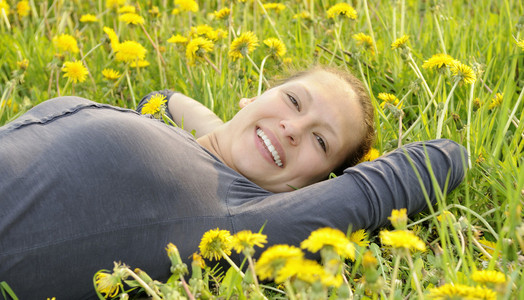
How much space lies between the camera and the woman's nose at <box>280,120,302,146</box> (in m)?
1.57

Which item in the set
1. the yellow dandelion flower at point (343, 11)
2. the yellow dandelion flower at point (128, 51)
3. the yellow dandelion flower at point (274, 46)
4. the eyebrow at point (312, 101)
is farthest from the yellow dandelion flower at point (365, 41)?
the yellow dandelion flower at point (128, 51)

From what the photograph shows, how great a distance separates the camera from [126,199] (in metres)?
1.28

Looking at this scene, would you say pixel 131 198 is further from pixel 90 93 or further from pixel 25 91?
pixel 25 91

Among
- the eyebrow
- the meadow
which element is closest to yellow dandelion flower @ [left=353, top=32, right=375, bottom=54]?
the meadow

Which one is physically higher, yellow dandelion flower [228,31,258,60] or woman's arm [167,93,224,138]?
yellow dandelion flower [228,31,258,60]

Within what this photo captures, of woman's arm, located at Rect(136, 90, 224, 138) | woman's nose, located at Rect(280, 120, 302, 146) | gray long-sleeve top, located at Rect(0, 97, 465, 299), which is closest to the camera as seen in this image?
gray long-sleeve top, located at Rect(0, 97, 465, 299)

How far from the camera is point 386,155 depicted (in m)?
1.53

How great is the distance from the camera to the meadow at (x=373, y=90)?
3.20ft

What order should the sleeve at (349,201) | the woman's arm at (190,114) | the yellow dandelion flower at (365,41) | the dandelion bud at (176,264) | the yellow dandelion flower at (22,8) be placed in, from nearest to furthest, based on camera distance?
the dandelion bud at (176,264)
the sleeve at (349,201)
the woman's arm at (190,114)
the yellow dandelion flower at (365,41)
the yellow dandelion flower at (22,8)

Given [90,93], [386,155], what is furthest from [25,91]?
[386,155]

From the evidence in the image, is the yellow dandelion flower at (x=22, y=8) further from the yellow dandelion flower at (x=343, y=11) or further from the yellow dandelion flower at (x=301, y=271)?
the yellow dandelion flower at (x=301, y=271)

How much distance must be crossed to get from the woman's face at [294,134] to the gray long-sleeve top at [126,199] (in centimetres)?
12

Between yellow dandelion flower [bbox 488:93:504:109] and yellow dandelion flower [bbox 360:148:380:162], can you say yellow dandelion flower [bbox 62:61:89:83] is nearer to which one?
yellow dandelion flower [bbox 360:148:380:162]

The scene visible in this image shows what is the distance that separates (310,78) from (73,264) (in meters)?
0.89
